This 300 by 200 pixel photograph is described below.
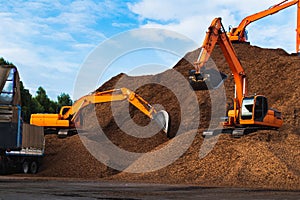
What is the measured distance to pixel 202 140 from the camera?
27.3 metres

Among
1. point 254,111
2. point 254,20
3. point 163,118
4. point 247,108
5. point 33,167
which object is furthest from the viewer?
point 254,20

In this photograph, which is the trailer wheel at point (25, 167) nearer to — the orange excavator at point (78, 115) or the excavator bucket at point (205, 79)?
the orange excavator at point (78, 115)

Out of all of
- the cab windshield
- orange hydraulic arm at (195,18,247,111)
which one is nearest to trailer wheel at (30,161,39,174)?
orange hydraulic arm at (195,18,247,111)

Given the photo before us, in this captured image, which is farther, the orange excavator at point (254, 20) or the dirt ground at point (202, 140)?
the orange excavator at point (254, 20)

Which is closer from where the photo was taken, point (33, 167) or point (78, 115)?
point (33, 167)

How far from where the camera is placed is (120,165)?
2841cm

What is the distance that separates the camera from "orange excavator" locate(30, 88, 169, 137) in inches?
1255

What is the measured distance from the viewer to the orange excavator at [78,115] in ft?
105


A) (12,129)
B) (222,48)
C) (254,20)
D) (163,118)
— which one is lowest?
(12,129)

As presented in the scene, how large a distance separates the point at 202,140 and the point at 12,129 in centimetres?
1076

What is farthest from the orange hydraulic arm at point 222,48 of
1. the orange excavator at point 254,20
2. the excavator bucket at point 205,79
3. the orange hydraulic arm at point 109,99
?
the orange excavator at point 254,20

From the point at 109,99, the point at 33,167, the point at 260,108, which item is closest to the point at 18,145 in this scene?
the point at 33,167

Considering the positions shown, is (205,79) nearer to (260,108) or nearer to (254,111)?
(254,111)

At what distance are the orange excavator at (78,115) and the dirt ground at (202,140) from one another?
93cm
